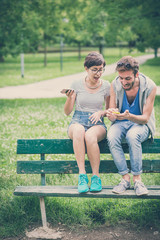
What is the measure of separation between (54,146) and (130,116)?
2.55 feet

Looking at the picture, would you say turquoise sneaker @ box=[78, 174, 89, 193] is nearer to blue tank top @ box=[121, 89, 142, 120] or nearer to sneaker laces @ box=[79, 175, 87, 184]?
sneaker laces @ box=[79, 175, 87, 184]

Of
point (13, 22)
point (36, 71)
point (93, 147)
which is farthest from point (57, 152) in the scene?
point (36, 71)

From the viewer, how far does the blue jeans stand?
125 inches

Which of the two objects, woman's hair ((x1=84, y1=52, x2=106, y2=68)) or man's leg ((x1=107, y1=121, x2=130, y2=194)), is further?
woman's hair ((x1=84, y1=52, x2=106, y2=68))

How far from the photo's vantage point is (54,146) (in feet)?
11.1

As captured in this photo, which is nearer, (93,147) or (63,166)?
(93,147)

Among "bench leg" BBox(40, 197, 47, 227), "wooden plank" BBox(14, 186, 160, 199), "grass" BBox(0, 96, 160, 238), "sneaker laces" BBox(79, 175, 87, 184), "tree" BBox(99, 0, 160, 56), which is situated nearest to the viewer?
"wooden plank" BBox(14, 186, 160, 199)

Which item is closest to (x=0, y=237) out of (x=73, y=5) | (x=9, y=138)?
(x=9, y=138)

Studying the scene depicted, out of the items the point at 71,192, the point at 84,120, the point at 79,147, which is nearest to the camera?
the point at 71,192

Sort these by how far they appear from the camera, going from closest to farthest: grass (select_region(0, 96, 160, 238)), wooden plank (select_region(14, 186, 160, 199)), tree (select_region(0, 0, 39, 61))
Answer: wooden plank (select_region(14, 186, 160, 199)) < grass (select_region(0, 96, 160, 238)) < tree (select_region(0, 0, 39, 61))

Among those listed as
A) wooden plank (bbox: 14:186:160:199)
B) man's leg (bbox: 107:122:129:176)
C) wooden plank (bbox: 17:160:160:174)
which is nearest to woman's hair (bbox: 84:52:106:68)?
man's leg (bbox: 107:122:129:176)

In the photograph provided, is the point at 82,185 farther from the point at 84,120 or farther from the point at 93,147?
the point at 84,120

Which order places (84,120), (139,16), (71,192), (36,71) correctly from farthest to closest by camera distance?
(36,71), (139,16), (84,120), (71,192)

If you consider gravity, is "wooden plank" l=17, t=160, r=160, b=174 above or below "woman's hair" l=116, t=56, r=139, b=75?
below
